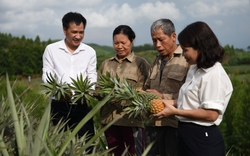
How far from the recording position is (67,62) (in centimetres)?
451

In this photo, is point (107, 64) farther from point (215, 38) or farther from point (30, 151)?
point (30, 151)

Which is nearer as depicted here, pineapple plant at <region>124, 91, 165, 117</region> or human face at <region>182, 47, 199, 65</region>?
human face at <region>182, 47, 199, 65</region>

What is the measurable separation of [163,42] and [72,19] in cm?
124

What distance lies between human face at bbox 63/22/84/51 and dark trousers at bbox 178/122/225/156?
1.91 meters

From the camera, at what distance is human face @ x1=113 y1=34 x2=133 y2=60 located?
4.23m

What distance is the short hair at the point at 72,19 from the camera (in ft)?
14.7

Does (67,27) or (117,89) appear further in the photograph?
(67,27)

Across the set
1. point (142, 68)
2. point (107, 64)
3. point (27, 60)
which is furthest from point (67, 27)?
point (27, 60)

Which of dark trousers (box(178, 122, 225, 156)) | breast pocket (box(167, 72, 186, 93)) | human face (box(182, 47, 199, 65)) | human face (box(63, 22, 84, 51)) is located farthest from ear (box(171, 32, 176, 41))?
human face (box(63, 22, 84, 51))

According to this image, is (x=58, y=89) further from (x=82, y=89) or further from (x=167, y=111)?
(x=167, y=111)

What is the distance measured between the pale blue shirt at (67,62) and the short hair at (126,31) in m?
0.50

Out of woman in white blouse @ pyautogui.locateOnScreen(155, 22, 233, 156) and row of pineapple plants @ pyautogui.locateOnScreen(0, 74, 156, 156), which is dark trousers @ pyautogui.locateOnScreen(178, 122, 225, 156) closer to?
woman in white blouse @ pyautogui.locateOnScreen(155, 22, 233, 156)

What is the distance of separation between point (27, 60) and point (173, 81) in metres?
36.9

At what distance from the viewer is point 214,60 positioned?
2926mm
